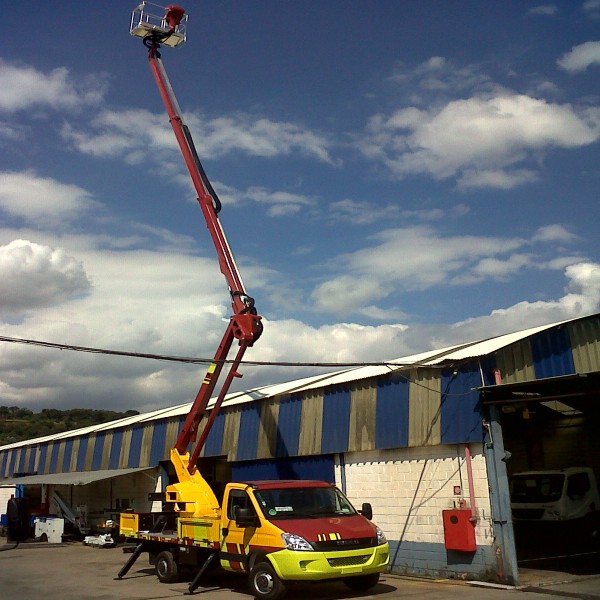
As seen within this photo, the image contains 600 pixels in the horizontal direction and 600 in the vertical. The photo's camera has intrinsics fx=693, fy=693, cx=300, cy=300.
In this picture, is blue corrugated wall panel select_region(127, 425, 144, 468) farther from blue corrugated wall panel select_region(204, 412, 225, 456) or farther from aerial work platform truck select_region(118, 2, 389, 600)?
aerial work platform truck select_region(118, 2, 389, 600)

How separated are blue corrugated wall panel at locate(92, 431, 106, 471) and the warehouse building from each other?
30.0 feet

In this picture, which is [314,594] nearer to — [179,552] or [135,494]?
[179,552]

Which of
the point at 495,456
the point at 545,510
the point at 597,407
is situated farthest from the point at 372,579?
the point at 597,407

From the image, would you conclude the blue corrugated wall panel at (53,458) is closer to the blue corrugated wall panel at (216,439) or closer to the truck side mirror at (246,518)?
the blue corrugated wall panel at (216,439)

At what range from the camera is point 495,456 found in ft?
45.8

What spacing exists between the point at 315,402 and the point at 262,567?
7104 mm

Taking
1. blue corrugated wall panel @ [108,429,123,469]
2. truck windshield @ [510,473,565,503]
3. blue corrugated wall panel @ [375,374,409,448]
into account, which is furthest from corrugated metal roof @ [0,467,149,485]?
truck windshield @ [510,473,565,503]

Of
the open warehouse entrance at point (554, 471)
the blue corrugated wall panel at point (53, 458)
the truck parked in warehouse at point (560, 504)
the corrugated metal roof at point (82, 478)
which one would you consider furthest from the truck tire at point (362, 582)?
the blue corrugated wall panel at point (53, 458)

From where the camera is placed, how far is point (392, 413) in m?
16.3

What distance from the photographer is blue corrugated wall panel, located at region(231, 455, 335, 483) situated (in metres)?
18.1

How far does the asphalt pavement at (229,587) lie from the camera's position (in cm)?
1231

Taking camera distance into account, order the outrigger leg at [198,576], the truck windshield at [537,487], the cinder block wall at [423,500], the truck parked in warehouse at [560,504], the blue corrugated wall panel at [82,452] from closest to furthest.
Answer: the outrigger leg at [198,576] < the cinder block wall at [423,500] < the truck parked in warehouse at [560,504] < the truck windshield at [537,487] < the blue corrugated wall panel at [82,452]

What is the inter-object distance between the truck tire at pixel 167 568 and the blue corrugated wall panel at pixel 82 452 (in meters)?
17.8

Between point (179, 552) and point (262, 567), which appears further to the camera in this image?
point (179, 552)
